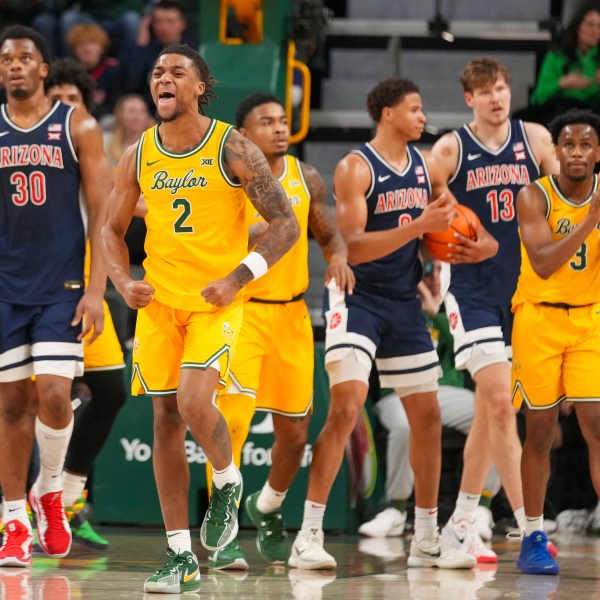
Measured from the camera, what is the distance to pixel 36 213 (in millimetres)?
6531

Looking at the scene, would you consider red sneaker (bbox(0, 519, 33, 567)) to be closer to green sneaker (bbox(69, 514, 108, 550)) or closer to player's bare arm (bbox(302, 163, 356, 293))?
green sneaker (bbox(69, 514, 108, 550))

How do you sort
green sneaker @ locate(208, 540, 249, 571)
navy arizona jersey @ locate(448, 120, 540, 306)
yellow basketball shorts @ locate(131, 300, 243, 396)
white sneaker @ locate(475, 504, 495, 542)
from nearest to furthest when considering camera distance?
1. yellow basketball shorts @ locate(131, 300, 243, 396)
2. green sneaker @ locate(208, 540, 249, 571)
3. navy arizona jersey @ locate(448, 120, 540, 306)
4. white sneaker @ locate(475, 504, 495, 542)

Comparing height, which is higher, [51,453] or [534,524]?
[51,453]

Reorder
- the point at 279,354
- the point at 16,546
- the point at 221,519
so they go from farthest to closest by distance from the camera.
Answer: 1. the point at 279,354
2. the point at 16,546
3. the point at 221,519

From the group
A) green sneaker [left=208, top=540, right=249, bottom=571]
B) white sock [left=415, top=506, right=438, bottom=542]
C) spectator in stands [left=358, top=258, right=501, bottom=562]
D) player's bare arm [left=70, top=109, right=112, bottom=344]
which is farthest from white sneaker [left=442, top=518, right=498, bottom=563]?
player's bare arm [left=70, top=109, right=112, bottom=344]

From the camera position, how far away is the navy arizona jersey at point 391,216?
Answer: 6.80 metres

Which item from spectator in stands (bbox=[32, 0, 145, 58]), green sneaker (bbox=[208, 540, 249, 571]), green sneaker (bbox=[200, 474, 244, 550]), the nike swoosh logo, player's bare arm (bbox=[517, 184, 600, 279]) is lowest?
green sneaker (bbox=[208, 540, 249, 571])

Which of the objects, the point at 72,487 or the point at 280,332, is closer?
the point at 280,332

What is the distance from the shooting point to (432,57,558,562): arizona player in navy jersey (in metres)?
6.92

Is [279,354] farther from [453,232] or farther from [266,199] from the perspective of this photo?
[266,199]

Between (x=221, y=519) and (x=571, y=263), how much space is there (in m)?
2.13

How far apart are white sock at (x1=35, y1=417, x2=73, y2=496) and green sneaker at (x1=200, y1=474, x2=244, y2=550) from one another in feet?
4.03

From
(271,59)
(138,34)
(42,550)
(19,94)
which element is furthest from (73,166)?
(138,34)

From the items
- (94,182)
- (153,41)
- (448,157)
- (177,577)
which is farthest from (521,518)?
(153,41)
